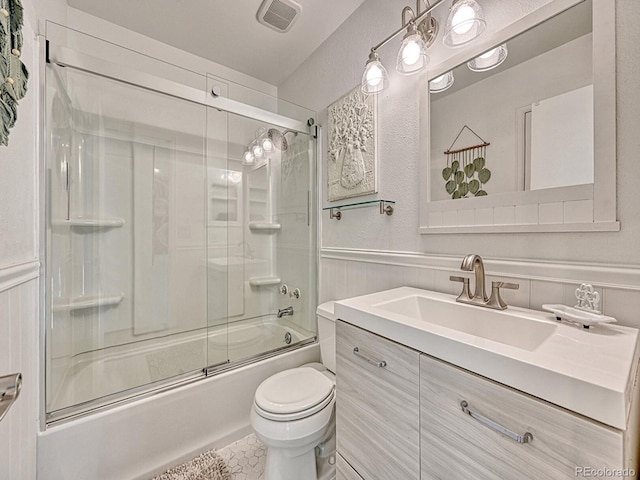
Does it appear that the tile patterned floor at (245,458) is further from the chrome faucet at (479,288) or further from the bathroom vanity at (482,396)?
the chrome faucet at (479,288)

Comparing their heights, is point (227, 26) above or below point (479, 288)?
above

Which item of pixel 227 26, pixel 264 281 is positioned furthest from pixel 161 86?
pixel 264 281

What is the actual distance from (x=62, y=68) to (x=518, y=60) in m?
1.90

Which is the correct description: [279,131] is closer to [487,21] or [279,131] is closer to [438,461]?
[487,21]

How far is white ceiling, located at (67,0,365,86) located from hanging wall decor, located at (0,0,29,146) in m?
1.14

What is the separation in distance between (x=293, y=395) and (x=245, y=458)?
20.2 inches

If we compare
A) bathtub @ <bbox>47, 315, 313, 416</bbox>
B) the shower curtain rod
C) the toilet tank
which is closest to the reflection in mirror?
the toilet tank

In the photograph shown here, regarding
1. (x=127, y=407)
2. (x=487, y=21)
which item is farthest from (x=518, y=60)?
(x=127, y=407)

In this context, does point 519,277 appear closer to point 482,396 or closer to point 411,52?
point 482,396

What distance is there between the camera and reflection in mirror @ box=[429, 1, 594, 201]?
80 cm

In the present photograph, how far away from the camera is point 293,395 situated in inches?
45.1

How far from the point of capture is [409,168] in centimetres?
128

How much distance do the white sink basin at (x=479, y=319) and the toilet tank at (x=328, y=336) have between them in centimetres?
50

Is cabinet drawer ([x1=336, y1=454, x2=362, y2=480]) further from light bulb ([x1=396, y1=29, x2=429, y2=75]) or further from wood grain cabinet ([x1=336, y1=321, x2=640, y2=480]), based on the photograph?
light bulb ([x1=396, y1=29, x2=429, y2=75])
